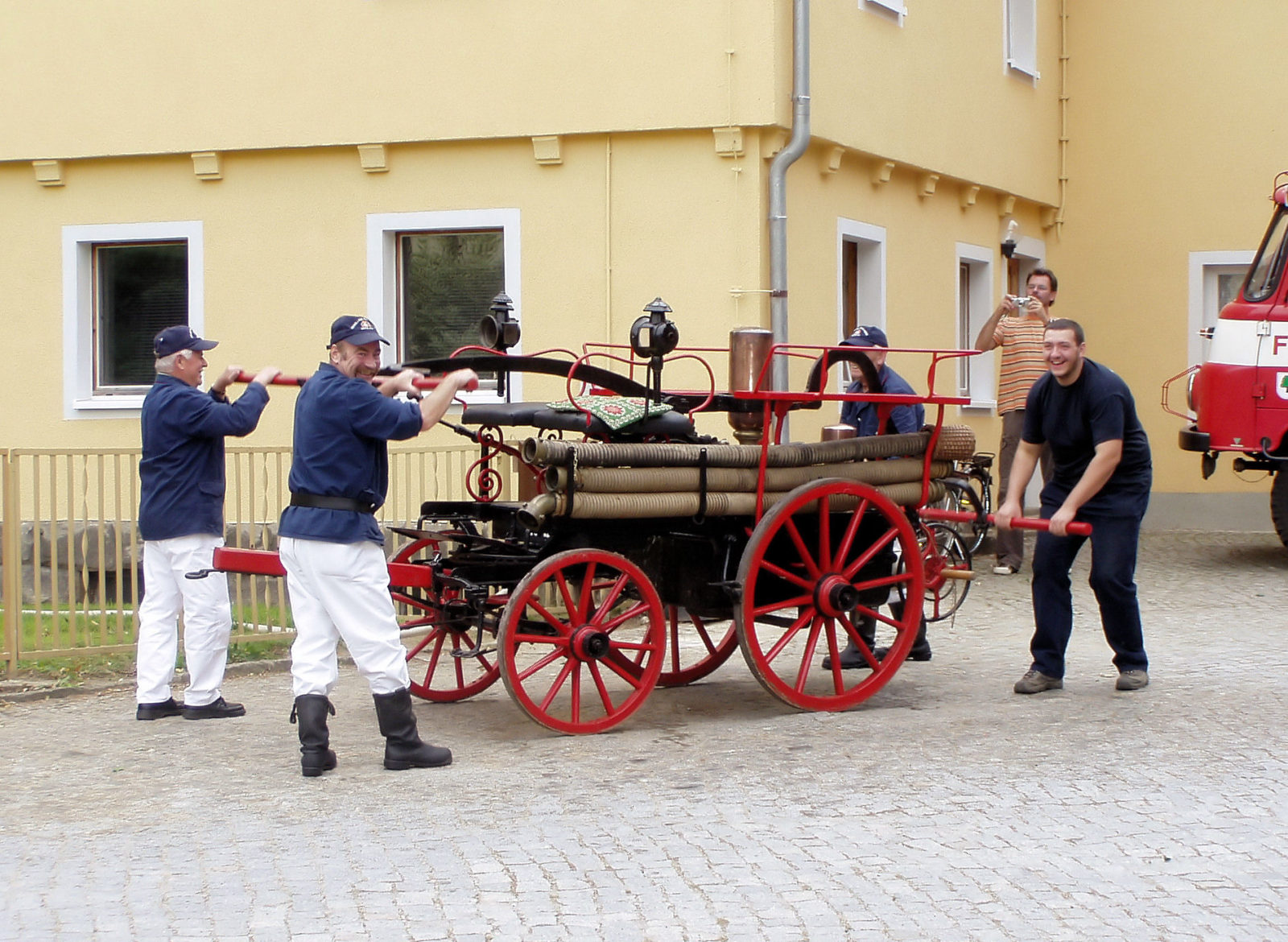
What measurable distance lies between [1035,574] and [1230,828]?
2875mm

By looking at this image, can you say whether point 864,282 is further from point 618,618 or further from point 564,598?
point 564,598

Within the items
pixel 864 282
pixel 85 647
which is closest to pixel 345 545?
pixel 85 647

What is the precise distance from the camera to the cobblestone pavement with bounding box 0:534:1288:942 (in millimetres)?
4930

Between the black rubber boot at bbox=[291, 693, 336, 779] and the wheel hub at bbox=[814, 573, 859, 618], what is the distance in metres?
2.33

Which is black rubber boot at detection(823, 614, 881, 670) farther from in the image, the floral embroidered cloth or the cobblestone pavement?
the floral embroidered cloth

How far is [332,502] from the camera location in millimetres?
6914

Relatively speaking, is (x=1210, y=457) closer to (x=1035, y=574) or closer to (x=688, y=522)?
(x=1035, y=574)

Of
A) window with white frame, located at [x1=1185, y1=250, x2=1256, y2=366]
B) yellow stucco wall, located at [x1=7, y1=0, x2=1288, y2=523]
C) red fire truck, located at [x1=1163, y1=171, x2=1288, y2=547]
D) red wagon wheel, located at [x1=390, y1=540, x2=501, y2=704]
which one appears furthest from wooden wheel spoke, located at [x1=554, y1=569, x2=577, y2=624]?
window with white frame, located at [x1=1185, y1=250, x2=1256, y2=366]

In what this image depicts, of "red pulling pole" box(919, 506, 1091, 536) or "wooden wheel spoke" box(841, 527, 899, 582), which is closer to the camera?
"red pulling pole" box(919, 506, 1091, 536)

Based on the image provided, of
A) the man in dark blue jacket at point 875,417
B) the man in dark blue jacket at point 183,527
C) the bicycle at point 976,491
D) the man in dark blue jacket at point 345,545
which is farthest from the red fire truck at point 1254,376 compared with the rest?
the man in dark blue jacket at point 345,545

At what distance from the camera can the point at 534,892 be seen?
5.14 meters

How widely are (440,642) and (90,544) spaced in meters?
2.69

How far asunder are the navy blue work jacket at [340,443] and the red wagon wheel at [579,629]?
71 centimetres

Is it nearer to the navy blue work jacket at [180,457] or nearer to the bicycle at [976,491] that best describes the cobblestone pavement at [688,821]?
the navy blue work jacket at [180,457]
